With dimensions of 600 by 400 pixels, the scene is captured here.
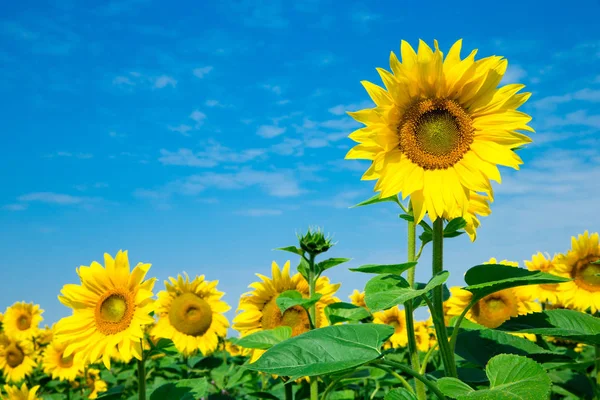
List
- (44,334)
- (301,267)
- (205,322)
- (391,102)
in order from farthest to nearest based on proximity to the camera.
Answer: (44,334) < (205,322) < (301,267) < (391,102)

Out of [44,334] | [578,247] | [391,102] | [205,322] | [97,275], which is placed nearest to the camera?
[391,102]

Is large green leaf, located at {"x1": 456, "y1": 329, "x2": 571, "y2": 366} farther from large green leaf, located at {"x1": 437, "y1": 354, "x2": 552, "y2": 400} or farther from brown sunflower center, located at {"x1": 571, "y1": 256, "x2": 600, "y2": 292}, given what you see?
brown sunflower center, located at {"x1": 571, "y1": 256, "x2": 600, "y2": 292}

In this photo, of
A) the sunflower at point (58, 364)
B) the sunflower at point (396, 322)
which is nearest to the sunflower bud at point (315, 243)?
the sunflower at point (396, 322)

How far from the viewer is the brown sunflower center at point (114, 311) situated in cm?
393

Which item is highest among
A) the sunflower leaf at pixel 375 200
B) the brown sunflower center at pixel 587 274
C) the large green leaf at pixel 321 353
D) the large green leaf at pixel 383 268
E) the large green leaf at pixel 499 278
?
the brown sunflower center at pixel 587 274

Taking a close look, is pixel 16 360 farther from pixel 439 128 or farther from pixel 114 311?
pixel 439 128

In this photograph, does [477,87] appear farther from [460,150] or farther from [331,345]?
[331,345]

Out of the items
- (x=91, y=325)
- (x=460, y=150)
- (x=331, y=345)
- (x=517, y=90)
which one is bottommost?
(x=331, y=345)

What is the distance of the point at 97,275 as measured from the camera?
13.1 feet

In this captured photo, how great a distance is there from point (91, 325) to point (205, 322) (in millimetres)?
1501

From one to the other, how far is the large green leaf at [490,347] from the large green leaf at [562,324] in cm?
18

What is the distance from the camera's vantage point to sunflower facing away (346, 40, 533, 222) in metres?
2.55

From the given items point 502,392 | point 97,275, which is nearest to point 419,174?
point 502,392

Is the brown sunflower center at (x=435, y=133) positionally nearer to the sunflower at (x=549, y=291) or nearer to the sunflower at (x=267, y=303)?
the sunflower at (x=267, y=303)
